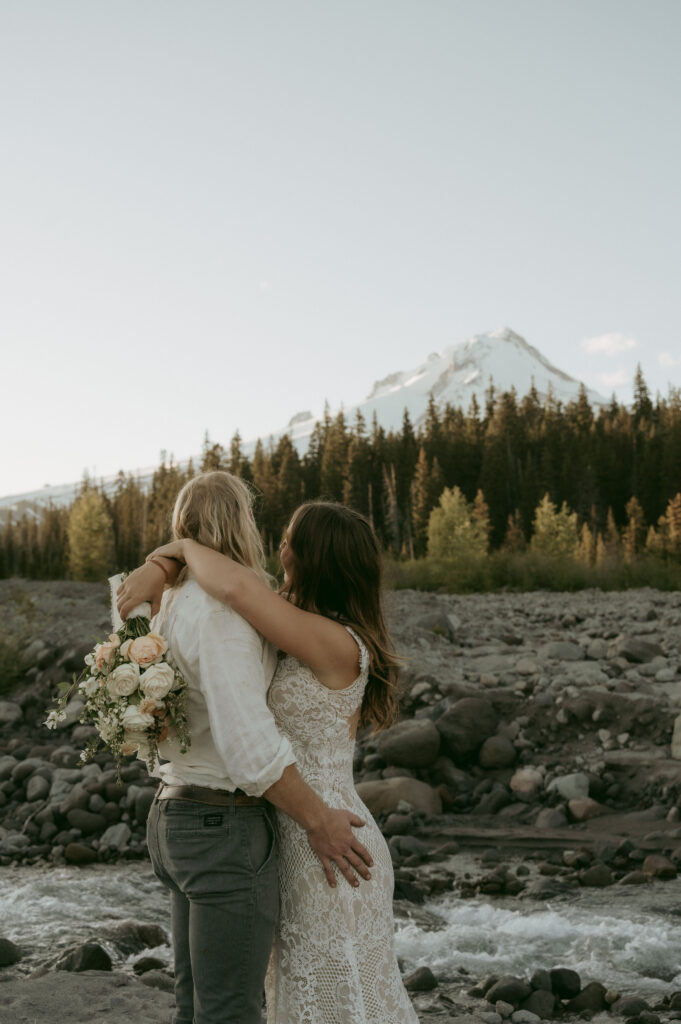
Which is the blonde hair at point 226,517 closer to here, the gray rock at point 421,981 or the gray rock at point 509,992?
the gray rock at point 509,992

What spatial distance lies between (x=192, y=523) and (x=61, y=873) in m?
6.39

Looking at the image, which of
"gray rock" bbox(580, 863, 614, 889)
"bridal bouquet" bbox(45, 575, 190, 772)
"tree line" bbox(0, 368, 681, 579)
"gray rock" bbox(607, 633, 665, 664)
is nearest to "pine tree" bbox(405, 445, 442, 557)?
"tree line" bbox(0, 368, 681, 579)

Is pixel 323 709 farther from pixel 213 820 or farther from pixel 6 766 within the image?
pixel 6 766

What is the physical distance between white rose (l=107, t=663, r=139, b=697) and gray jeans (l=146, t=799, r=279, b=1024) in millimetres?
326

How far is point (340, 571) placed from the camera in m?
2.77

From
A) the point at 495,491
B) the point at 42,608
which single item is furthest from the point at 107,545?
the point at 42,608

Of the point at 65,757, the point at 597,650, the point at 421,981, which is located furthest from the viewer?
the point at 597,650

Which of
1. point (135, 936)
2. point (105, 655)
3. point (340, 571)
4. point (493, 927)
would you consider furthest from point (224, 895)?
point (493, 927)

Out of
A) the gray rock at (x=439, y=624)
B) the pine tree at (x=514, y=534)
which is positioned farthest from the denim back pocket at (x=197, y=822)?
the pine tree at (x=514, y=534)

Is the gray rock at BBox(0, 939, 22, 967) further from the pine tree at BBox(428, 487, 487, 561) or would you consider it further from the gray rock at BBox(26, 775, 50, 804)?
the pine tree at BBox(428, 487, 487, 561)

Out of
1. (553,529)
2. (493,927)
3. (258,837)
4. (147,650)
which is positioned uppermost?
(553,529)

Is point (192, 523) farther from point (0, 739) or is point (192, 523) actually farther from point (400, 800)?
point (0, 739)

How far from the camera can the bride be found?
258 cm

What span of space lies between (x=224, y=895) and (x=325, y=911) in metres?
0.35
